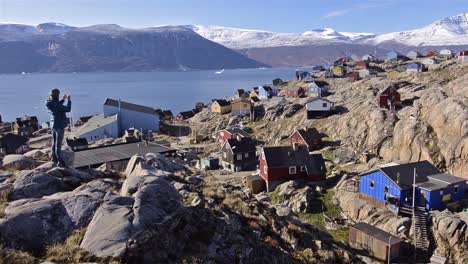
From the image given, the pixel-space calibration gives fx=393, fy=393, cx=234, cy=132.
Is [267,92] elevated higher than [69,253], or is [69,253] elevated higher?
[69,253]

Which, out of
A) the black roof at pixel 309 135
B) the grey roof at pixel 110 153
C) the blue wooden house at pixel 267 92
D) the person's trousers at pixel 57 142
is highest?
the person's trousers at pixel 57 142

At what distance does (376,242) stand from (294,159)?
16.0 metres

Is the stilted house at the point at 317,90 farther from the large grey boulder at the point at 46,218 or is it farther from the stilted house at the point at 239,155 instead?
the large grey boulder at the point at 46,218

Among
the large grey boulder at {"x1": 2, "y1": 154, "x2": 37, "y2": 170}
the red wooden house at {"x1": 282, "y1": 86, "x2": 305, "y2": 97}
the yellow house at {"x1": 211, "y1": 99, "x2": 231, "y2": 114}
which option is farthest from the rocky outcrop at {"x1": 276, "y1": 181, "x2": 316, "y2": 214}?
the red wooden house at {"x1": 282, "y1": 86, "x2": 305, "y2": 97}

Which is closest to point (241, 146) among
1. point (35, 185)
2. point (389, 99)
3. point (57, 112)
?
point (389, 99)

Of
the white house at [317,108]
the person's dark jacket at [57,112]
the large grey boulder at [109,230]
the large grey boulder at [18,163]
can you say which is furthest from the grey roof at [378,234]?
the white house at [317,108]

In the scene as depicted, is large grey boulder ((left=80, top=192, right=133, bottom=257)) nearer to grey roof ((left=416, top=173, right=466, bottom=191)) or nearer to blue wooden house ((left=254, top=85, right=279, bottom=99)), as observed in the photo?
grey roof ((left=416, top=173, right=466, bottom=191))

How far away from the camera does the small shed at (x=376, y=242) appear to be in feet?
81.4

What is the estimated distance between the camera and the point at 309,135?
5078 cm

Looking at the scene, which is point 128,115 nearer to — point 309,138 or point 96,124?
point 96,124

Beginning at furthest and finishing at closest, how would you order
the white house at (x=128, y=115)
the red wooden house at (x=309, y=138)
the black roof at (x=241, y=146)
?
1. the white house at (x=128, y=115)
2. the red wooden house at (x=309, y=138)
3. the black roof at (x=241, y=146)

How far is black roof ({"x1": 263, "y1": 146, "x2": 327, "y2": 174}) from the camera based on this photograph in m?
39.3

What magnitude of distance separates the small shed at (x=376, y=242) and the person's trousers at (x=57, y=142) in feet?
65.1

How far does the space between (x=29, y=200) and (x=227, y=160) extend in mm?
38265
